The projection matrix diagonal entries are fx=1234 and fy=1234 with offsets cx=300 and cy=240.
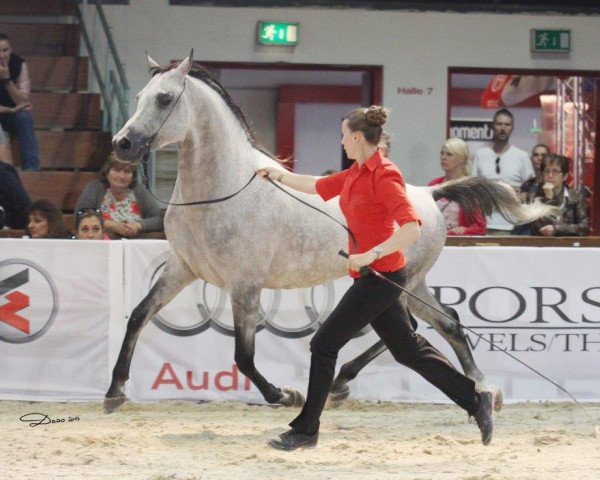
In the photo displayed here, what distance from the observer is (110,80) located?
11.9m

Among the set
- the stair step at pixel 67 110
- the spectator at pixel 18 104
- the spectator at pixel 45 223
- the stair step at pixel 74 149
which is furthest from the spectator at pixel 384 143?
the stair step at pixel 67 110

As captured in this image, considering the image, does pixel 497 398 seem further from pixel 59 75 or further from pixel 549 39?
pixel 59 75

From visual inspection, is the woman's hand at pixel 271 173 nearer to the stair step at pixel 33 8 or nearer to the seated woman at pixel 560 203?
the seated woman at pixel 560 203

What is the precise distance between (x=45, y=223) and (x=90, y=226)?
0.38m

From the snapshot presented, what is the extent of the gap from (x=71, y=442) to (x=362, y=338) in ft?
8.34

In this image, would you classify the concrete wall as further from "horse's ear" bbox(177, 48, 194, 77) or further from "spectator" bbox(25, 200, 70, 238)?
"horse's ear" bbox(177, 48, 194, 77)

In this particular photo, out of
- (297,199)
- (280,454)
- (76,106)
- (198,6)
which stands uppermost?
(198,6)

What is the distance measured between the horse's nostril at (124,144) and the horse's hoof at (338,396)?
2255mm

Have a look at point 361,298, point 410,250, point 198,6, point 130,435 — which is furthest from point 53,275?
point 198,6

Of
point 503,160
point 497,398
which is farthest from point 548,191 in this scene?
point 497,398

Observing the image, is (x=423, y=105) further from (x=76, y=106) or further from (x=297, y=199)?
(x=297, y=199)

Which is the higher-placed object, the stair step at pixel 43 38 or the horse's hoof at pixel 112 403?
the stair step at pixel 43 38

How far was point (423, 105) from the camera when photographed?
12.5 metres

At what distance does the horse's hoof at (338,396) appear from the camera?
7.96 m
